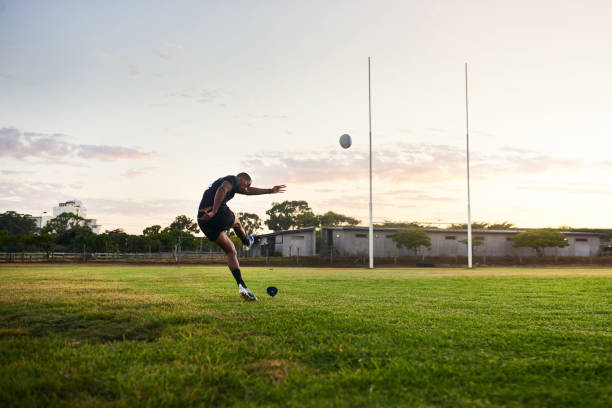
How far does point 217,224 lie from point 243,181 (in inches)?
35.8

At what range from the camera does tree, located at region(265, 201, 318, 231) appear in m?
88.2

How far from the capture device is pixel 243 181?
24.3ft

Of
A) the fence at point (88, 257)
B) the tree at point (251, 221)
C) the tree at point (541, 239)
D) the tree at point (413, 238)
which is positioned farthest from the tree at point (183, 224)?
the tree at point (541, 239)

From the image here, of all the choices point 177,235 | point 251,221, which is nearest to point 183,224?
point 251,221

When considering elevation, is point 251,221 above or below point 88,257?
above

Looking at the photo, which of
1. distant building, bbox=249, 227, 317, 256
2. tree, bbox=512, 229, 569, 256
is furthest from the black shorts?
tree, bbox=512, 229, 569, 256

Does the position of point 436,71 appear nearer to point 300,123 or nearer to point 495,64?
point 495,64

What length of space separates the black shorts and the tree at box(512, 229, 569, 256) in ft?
187

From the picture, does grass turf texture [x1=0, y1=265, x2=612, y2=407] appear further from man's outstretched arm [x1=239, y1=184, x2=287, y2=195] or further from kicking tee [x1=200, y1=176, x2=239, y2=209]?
man's outstretched arm [x1=239, y1=184, x2=287, y2=195]

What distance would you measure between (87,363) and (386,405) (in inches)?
94.9

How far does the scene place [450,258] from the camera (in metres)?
53.2

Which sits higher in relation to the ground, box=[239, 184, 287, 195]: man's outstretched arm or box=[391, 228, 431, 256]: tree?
box=[239, 184, 287, 195]: man's outstretched arm

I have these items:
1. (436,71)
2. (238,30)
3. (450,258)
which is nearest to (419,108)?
(436,71)

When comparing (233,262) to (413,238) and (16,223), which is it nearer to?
(413,238)
